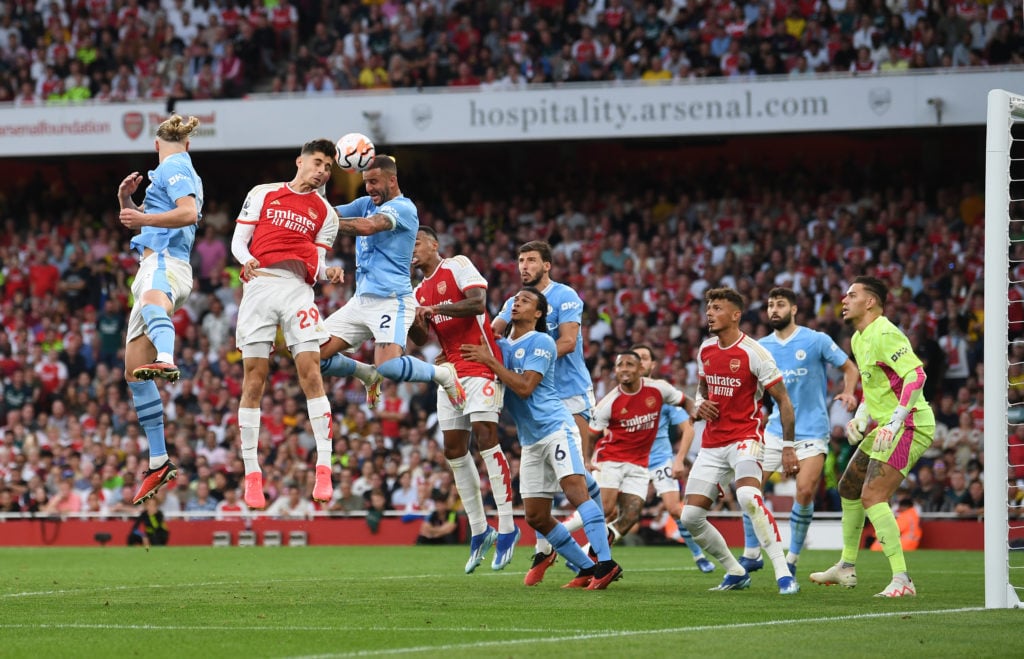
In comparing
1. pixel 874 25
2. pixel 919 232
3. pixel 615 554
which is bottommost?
pixel 615 554

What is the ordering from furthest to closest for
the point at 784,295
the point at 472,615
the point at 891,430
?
the point at 784,295
the point at 891,430
the point at 472,615

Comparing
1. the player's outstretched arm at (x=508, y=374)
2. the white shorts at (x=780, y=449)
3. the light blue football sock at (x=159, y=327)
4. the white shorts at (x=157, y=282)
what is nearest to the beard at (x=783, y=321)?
the white shorts at (x=780, y=449)

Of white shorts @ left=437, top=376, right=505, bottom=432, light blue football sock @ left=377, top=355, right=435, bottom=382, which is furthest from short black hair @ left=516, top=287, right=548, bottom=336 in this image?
light blue football sock @ left=377, top=355, right=435, bottom=382

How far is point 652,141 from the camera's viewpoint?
93.4ft

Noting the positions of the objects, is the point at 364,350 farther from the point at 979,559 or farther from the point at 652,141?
the point at 979,559

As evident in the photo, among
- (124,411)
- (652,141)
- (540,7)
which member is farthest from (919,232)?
(124,411)

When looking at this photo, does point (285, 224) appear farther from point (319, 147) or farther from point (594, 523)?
point (594, 523)

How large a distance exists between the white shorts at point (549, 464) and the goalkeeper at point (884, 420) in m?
2.22

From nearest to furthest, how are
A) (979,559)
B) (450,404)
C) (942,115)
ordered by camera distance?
Answer: (450,404) → (979,559) → (942,115)

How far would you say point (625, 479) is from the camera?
48.4 ft

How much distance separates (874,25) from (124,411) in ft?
47.6

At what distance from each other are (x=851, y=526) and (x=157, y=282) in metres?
5.98

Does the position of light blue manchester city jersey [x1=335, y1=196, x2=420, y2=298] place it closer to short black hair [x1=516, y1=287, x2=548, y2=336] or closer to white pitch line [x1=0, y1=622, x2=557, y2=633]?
short black hair [x1=516, y1=287, x2=548, y2=336]

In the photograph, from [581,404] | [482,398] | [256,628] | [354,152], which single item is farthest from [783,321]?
[256,628]
